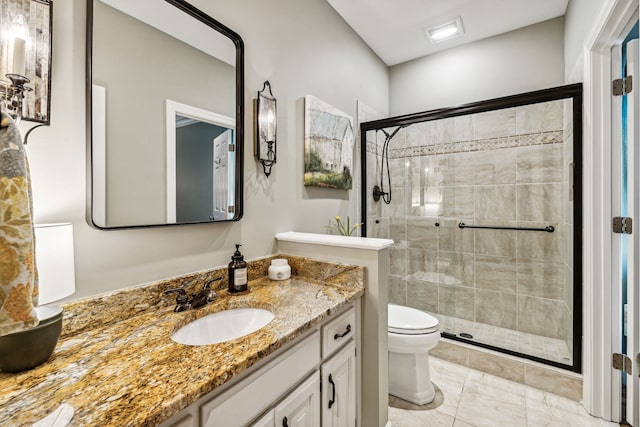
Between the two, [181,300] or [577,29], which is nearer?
[181,300]

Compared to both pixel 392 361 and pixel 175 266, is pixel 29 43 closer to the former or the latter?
pixel 175 266

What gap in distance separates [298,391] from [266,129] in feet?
4.13

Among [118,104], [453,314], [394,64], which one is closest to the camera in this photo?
[118,104]

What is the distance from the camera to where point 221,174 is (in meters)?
1.42

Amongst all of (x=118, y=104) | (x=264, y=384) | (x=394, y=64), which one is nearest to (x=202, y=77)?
(x=118, y=104)

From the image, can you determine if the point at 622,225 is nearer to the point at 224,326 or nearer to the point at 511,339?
the point at 511,339

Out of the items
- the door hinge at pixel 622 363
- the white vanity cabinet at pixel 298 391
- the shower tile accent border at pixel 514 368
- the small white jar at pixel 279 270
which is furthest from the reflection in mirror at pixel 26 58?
the door hinge at pixel 622 363

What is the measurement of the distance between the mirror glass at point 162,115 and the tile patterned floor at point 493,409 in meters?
1.56

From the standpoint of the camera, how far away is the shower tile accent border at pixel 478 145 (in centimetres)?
235

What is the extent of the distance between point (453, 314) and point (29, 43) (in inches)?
120

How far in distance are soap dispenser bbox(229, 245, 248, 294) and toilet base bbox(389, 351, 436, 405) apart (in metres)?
1.07

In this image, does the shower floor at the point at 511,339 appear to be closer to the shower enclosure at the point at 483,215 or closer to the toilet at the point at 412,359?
the shower enclosure at the point at 483,215

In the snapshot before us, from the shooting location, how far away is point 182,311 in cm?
112

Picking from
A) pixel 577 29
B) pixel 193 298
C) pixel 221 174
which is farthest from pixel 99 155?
pixel 577 29
